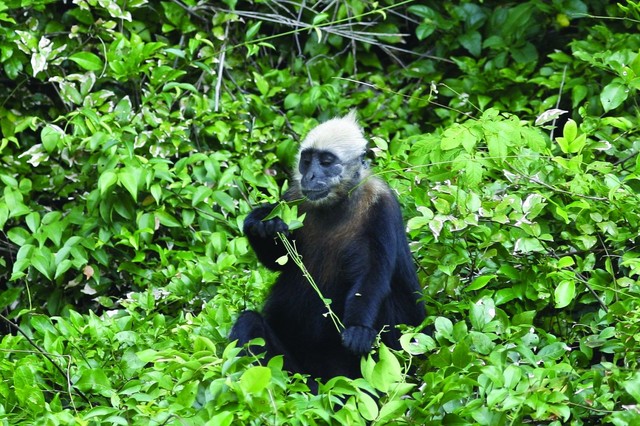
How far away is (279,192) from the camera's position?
7203 mm

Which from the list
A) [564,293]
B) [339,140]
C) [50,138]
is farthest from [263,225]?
[50,138]

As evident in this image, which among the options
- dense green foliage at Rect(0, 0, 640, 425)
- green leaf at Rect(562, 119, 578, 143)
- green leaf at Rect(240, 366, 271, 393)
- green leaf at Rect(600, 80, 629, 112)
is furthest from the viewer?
green leaf at Rect(600, 80, 629, 112)

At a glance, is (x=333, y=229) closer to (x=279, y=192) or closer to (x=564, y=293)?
(x=564, y=293)

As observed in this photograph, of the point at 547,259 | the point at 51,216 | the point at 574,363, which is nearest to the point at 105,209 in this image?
the point at 51,216

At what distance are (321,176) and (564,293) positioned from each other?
1.43 m

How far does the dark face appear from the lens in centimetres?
539

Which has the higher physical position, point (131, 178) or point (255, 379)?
point (255, 379)

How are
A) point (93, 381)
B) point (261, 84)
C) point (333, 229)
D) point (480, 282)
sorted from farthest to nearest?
point (261, 84) < point (333, 229) < point (480, 282) < point (93, 381)

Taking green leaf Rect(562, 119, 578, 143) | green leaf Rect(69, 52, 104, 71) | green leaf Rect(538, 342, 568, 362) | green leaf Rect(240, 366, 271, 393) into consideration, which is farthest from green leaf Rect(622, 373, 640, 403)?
green leaf Rect(69, 52, 104, 71)

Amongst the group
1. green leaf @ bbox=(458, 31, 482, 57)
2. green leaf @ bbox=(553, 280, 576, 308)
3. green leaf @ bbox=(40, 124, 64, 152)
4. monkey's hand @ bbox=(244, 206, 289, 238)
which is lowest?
green leaf @ bbox=(458, 31, 482, 57)

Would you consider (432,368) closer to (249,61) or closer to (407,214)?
(407,214)

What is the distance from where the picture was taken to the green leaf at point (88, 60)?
7.16 m

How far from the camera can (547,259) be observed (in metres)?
5.20

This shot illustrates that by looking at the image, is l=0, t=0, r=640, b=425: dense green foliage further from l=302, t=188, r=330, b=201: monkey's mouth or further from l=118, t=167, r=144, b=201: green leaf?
l=302, t=188, r=330, b=201: monkey's mouth
